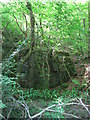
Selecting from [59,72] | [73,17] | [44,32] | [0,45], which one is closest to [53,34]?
[44,32]

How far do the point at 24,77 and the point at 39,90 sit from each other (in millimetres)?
Answer: 411

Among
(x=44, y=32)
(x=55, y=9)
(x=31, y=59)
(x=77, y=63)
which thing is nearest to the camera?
(x=55, y=9)

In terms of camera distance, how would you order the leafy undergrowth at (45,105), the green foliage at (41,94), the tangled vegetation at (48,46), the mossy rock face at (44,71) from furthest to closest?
the mossy rock face at (44,71), the tangled vegetation at (48,46), the green foliage at (41,94), the leafy undergrowth at (45,105)

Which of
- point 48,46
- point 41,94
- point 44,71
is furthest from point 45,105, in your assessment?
point 48,46

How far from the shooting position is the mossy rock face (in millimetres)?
3547

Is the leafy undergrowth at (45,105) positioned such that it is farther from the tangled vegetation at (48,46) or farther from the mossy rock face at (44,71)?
the mossy rock face at (44,71)

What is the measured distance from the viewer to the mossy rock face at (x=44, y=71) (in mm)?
3547

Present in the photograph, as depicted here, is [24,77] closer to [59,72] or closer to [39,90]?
[39,90]

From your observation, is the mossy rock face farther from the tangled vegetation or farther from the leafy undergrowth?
the leafy undergrowth

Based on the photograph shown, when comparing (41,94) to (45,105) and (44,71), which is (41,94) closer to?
(44,71)

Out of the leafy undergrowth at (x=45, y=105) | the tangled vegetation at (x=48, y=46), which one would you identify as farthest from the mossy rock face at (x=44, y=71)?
the leafy undergrowth at (x=45, y=105)

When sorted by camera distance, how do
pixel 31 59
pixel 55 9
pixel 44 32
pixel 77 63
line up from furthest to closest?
pixel 77 63
pixel 31 59
pixel 44 32
pixel 55 9

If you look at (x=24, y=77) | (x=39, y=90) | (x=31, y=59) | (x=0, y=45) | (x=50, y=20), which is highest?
(x=50, y=20)

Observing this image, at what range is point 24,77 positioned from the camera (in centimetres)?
356
